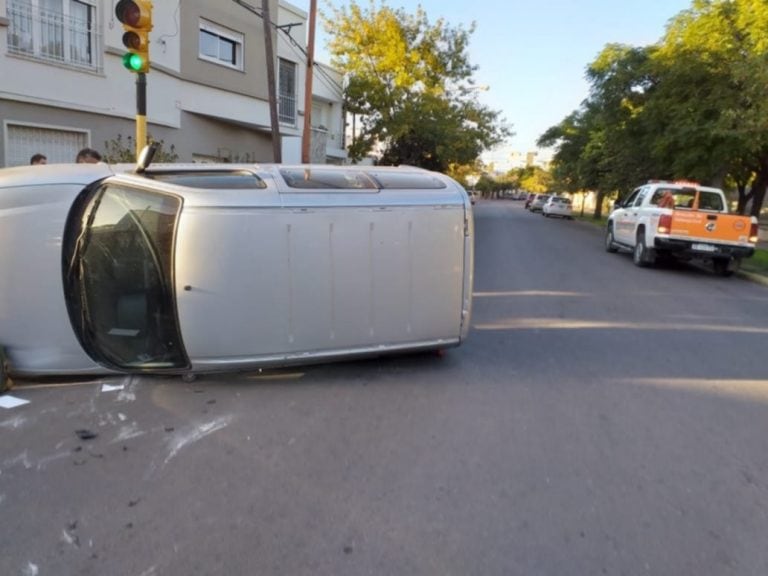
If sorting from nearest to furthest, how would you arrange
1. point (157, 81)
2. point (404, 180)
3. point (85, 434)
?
point (85, 434) < point (404, 180) < point (157, 81)

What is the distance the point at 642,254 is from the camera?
553 inches

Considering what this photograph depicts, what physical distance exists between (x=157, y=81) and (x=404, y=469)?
14.6 m

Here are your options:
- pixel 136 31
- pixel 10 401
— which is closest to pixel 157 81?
pixel 136 31

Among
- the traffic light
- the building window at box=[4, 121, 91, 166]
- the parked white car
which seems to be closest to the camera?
the traffic light

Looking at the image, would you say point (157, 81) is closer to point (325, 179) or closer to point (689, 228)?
point (325, 179)

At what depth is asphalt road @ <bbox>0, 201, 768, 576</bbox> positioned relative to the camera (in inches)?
110

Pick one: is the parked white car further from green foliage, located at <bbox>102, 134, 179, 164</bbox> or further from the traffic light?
the traffic light

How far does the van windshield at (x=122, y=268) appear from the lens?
4.58 metres

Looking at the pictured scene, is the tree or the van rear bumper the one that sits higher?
the tree

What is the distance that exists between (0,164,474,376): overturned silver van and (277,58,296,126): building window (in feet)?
61.2

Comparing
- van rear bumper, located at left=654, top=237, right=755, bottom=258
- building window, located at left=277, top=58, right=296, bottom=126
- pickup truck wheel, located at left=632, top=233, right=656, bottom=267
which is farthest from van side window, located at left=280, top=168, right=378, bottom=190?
building window, located at left=277, top=58, right=296, bottom=126

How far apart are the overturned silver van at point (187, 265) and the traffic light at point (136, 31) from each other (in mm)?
2121

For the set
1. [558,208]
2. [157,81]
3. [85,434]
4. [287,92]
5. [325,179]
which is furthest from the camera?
[558,208]

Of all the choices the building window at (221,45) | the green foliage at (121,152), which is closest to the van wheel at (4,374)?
the green foliage at (121,152)
